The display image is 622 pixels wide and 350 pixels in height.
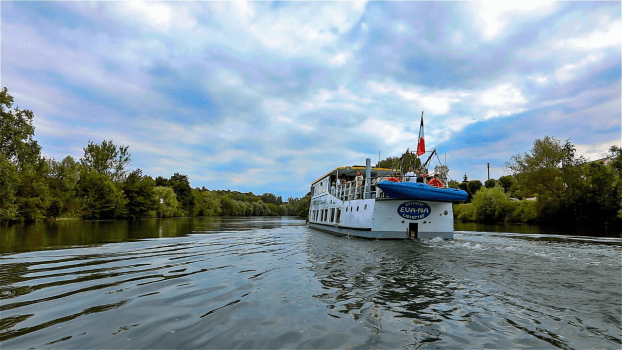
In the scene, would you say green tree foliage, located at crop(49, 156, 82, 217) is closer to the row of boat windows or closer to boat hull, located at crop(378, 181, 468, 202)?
the row of boat windows

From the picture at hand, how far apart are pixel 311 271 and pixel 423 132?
13707 millimetres

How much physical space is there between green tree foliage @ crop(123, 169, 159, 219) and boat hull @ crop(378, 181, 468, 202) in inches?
2476

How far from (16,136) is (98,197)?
695 inches

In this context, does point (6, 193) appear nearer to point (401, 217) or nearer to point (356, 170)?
point (356, 170)

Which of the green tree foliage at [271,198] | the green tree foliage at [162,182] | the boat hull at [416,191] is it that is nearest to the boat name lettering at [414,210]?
the boat hull at [416,191]

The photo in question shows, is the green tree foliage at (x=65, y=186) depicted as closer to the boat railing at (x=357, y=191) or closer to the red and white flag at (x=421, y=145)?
the boat railing at (x=357, y=191)

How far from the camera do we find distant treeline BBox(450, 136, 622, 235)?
1358 inches

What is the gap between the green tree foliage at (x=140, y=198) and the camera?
67188 millimetres

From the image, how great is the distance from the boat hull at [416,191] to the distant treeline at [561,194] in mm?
21357

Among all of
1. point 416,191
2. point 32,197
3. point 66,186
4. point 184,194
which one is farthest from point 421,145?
point 184,194

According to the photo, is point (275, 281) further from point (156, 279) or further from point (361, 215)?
point (361, 215)

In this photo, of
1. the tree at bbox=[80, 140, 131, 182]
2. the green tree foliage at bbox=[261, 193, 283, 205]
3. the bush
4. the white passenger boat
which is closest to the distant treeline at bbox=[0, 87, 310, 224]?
the tree at bbox=[80, 140, 131, 182]

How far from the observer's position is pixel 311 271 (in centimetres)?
844

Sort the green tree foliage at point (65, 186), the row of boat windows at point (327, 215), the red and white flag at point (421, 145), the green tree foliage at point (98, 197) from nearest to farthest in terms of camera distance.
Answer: the red and white flag at point (421, 145)
the row of boat windows at point (327, 215)
the green tree foliage at point (65, 186)
the green tree foliage at point (98, 197)
